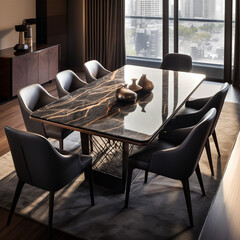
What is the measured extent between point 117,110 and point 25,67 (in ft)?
9.51

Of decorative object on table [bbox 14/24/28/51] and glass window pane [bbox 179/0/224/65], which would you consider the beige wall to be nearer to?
decorative object on table [bbox 14/24/28/51]

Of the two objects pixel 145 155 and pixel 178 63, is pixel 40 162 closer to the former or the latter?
pixel 145 155

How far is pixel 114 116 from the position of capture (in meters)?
3.21

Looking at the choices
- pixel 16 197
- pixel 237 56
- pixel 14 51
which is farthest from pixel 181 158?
pixel 237 56

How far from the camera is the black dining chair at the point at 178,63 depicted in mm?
5074

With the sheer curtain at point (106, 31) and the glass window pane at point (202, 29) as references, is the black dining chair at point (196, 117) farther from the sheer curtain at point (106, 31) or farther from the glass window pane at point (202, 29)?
the sheer curtain at point (106, 31)

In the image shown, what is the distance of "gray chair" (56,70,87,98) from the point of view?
13.6ft

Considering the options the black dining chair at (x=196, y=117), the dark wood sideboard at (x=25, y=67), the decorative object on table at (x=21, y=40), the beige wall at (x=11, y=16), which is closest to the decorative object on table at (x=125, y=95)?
the black dining chair at (x=196, y=117)

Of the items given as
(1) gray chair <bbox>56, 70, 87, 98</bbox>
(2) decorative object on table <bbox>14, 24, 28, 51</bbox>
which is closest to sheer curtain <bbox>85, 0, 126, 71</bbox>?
(2) decorative object on table <bbox>14, 24, 28, 51</bbox>

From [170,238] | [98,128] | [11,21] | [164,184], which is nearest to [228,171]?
[164,184]

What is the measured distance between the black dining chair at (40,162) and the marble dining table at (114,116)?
314mm

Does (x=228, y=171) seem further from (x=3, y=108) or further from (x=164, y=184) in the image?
(x=3, y=108)

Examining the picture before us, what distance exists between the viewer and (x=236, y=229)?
3.13 metres

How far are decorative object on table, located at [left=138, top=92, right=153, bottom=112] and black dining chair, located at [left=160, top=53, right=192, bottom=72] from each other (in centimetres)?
141
